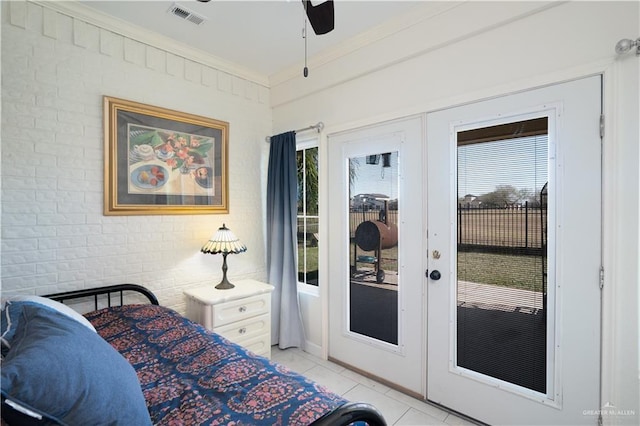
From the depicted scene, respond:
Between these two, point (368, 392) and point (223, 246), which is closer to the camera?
point (368, 392)

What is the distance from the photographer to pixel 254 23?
90.8 inches

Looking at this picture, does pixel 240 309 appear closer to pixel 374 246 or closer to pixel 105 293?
pixel 105 293

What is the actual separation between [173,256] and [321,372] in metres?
1.59

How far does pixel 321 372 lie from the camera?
2625mm

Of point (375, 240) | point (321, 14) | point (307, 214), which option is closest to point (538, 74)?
point (321, 14)

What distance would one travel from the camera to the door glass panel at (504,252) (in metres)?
1.78

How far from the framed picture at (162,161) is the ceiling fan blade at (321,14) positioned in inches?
60.7

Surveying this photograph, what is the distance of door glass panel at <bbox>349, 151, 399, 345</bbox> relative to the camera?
2.41m

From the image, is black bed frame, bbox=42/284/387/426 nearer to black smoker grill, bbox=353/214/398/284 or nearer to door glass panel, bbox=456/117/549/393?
door glass panel, bbox=456/117/549/393

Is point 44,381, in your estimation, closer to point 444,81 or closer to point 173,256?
point 173,256

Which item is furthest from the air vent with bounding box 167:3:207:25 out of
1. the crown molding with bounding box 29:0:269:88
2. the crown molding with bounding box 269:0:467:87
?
the crown molding with bounding box 269:0:467:87

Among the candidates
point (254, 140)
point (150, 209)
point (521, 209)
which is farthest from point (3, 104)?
point (521, 209)

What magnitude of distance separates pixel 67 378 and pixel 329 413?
2.43ft

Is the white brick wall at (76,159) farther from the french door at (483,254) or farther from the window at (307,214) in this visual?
the french door at (483,254)
